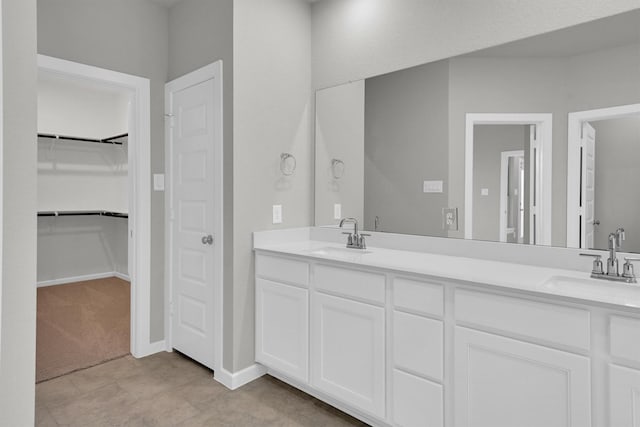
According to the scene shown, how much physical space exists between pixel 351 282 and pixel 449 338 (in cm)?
55

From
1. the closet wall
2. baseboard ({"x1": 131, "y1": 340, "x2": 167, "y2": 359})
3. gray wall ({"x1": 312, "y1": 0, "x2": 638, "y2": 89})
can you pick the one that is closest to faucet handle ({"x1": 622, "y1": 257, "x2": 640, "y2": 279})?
gray wall ({"x1": 312, "y1": 0, "x2": 638, "y2": 89})

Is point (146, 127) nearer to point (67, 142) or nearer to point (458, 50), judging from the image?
point (458, 50)

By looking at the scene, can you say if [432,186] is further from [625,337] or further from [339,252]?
[625,337]

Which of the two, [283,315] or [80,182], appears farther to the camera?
[80,182]

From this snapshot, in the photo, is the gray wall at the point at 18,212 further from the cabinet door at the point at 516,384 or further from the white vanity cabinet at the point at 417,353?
the cabinet door at the point at 516,384

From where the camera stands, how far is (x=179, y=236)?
9.58ft

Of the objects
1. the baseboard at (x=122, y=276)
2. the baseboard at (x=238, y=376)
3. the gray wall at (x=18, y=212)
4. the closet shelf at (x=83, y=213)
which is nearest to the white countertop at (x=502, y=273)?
the baseboard at (x=238, y=376)

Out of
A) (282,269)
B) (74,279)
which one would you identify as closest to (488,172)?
(282,269)

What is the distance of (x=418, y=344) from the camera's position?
1752 mm

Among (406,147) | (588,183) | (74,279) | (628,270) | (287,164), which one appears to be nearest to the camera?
(628,270)

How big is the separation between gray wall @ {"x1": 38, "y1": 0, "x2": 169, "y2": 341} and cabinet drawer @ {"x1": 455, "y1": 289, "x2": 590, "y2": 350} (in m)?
2.32

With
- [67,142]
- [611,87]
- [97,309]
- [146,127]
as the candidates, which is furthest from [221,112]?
[67,142]

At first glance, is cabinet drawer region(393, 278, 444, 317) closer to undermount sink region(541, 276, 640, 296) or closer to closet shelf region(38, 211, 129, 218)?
undermount sink region(541, 276, 640, 296)

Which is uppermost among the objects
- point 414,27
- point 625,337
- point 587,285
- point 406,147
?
point 414,27
